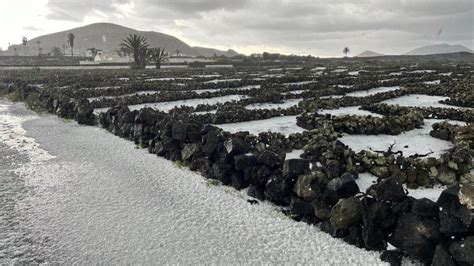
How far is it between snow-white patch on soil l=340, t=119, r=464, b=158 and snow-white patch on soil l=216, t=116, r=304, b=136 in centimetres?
279

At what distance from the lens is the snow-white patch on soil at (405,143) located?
45.8 ft

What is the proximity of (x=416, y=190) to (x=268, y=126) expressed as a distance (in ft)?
29.3

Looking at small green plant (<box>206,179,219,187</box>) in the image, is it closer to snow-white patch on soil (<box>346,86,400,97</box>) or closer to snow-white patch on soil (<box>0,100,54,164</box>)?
snow-white patch on soil (<box>0,100,54,164</box>)

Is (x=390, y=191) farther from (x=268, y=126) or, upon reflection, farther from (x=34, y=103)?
(x=34, y=103)

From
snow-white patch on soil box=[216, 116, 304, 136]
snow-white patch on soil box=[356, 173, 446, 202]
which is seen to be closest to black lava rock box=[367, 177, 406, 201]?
snow-white patch on soil box=[356, 173, 446, 202]

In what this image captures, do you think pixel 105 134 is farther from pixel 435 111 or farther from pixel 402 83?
pixel 402 83

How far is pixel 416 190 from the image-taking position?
33.8 ft

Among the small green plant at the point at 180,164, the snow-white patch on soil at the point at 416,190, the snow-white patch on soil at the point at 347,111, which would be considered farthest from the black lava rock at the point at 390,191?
the snow-white patch on soil at the point at 347,111

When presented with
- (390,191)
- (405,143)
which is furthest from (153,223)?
(405,143)

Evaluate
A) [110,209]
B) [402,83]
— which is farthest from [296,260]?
[402,83]

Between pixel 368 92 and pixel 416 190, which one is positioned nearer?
pixel 416 190

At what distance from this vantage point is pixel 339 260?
787 centimetres

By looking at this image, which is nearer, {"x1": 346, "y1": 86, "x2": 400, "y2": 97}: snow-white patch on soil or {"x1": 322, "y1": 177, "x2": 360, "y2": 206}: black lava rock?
{"x1": 322, "y1": 177, "x2": 360, "y2": 206}: black lava rock

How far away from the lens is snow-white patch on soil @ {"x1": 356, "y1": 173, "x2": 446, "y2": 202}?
9.81 m
